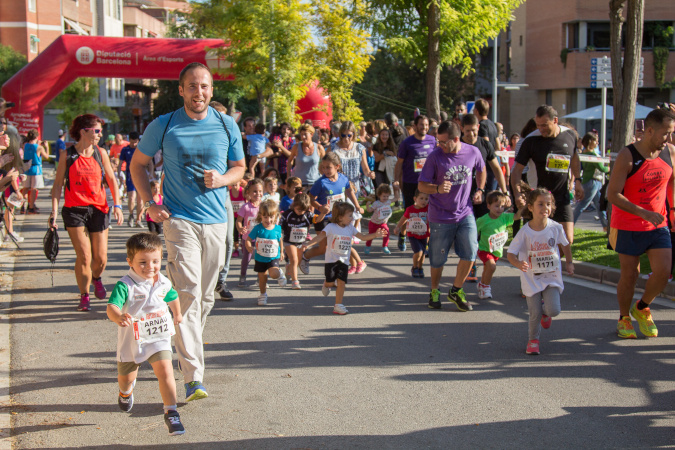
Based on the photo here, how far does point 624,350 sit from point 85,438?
4339 mm

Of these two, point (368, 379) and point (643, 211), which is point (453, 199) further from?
point (368, 379)

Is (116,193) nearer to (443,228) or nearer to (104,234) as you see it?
(104,234)

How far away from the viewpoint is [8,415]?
490 centimetres

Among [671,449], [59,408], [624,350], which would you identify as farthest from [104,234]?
[671,449]

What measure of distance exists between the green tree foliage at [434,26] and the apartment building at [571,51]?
22.0 metres

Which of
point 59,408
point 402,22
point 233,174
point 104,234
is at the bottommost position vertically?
point 59,408

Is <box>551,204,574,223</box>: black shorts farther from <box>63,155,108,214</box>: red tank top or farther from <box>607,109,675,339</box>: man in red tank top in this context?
<box>63,155,108,214</box>: red tank top

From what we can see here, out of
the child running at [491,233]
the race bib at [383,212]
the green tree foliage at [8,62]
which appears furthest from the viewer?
the green tree foliage at [8,62]

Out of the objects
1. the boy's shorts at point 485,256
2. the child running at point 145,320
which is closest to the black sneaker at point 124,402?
the child running at point 145,320

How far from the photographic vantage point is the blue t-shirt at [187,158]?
199 inches

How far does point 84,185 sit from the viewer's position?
8.00 metres

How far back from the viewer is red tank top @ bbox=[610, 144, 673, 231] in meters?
6.62

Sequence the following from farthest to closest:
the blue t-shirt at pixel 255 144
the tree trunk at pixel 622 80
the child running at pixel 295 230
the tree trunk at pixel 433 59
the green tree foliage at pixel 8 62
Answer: the green tree foliage at pixel 8 62 → the tree trunk at pixel 433 59 → the blue t-shirt at pixel 255 144 → the tree trunk at pixel 622 80 → the child running at pixel 295 230

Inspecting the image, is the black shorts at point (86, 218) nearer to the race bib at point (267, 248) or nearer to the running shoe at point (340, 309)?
the race bib at point (267, 248)
